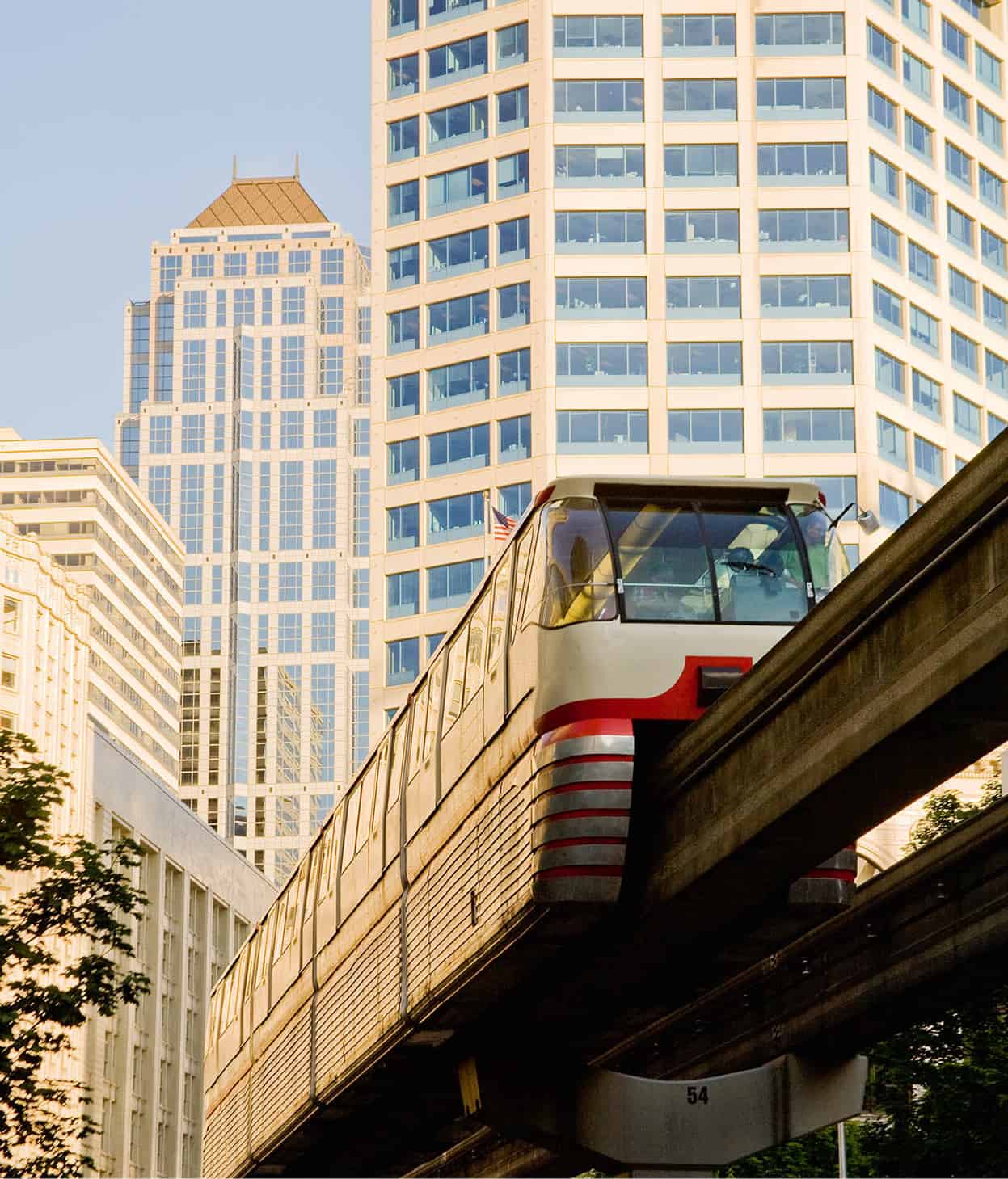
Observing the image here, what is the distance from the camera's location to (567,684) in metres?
17.8

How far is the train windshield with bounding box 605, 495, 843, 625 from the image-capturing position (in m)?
18.3

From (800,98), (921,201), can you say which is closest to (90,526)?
(800,98)

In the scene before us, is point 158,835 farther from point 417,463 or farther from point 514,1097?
point 514,1097

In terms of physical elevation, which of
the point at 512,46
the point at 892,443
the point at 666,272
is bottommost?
the point at 892,443

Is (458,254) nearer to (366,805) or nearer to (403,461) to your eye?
(403,461)

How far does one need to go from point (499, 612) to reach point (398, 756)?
17.8 ft

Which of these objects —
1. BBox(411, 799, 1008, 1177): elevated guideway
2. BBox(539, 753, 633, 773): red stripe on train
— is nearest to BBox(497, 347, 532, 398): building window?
BBox(411, 799, 1008, 1177): elevated guideway

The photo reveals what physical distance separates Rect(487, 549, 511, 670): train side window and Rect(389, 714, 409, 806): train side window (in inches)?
184

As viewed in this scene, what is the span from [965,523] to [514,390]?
80.5m

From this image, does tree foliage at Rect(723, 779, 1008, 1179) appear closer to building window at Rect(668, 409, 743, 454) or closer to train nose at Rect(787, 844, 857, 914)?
train nose at Rect(787, 844, 857, 914)

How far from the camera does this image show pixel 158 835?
110m

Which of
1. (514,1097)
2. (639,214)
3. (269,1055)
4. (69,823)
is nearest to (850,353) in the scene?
(639,214)

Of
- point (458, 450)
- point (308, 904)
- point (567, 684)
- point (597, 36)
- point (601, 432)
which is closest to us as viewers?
point (567, 684)

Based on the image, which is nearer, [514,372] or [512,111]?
[514,372]
